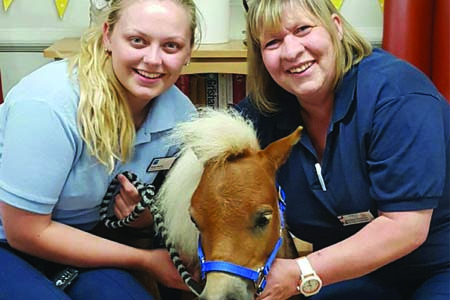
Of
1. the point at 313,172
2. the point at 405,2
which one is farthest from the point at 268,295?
the point at 405,2

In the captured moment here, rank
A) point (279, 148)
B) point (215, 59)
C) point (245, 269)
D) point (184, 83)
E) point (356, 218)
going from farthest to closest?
point (184, 83) → point (215, 59) → point (356, 218) → point (279, 148) → point (245, 269)

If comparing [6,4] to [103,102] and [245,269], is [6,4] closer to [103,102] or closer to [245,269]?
[103,102]

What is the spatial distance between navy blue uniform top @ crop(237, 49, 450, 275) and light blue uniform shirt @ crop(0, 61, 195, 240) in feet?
1.26

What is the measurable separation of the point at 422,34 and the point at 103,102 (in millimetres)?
1460

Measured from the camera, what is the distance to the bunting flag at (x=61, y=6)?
263 cm

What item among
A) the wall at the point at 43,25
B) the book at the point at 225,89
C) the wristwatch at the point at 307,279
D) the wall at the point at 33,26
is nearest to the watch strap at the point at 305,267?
the wristwatch at the point at 307,279

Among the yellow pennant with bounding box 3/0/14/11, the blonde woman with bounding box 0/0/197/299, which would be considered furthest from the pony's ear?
the yellow pennant with bounding box 3/0/14/11

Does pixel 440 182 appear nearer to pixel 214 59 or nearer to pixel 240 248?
pixel 240 248

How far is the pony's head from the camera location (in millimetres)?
1110

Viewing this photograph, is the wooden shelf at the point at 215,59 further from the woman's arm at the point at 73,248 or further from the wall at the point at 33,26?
the woman's arm at the point at 73,248

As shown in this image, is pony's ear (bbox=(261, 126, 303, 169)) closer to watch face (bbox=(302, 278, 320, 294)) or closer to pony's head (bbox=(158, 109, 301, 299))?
pony's head (bbox=(158, 109, 301, 299))

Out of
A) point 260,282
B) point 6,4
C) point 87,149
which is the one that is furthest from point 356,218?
point 6,4

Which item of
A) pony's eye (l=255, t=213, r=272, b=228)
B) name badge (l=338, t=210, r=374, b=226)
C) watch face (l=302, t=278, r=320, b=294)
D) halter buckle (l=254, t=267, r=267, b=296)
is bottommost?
watch face (l=302, t=278, r=320, b=294)

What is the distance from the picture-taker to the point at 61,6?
8.64 feet
